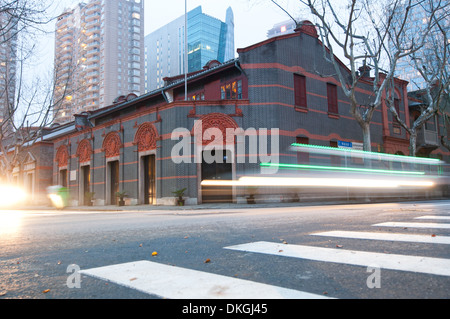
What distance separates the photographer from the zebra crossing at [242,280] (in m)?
2.22

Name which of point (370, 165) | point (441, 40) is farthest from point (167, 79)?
point (441, 40)

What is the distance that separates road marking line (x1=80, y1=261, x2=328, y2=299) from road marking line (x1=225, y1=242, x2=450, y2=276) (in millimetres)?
1100

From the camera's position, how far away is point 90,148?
2917cm

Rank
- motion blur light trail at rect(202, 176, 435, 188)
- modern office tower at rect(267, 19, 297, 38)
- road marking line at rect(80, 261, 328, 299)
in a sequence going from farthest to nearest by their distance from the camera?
modern office tower at rect(267, 19, 297, 38)
motion blur light trail at rect(202, 176, 435, 188)
road marking line at rect(80, 261, 328, 299)

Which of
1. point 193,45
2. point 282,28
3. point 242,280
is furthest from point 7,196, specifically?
point 282,28

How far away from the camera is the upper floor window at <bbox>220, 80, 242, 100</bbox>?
22.3 metres

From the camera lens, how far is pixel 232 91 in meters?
22.7

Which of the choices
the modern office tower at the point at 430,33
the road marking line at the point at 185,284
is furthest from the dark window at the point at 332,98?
the road marking line at the point at 185,284

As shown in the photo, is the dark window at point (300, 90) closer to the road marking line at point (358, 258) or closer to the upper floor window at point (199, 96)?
the upper floor window at point (199, 96)

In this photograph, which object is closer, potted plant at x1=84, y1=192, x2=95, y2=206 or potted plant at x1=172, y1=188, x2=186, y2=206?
potted plant at x1=172, y1=188, x2=186, y2=206

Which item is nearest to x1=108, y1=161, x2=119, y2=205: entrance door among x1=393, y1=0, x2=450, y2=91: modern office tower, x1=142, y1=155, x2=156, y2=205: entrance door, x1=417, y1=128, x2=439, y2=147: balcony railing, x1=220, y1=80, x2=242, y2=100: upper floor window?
x1=142, y1=155, x2=156, y2=205: entrance door

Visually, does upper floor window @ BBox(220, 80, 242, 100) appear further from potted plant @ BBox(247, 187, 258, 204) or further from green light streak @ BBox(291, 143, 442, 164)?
potted plant @ BBox(247, 187, 258, 204)

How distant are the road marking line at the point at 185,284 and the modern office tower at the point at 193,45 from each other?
94.6m
